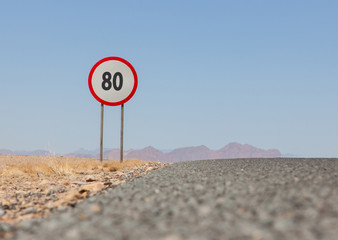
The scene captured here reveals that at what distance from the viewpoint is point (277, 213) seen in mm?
2699

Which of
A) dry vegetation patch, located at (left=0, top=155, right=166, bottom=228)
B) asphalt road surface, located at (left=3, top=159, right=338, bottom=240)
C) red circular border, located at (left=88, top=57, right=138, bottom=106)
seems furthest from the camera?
red circular border, located at (left=88, top=57, right=138, bottom=106)

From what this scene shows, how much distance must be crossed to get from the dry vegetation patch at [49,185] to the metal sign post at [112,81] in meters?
1.93

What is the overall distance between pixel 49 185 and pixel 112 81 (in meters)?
4.79

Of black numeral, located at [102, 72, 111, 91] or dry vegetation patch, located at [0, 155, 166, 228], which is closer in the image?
dry vegetation patch, located at [0, 155, 166, 228]

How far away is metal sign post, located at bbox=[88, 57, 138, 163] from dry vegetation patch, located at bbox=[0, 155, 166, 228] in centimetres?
193

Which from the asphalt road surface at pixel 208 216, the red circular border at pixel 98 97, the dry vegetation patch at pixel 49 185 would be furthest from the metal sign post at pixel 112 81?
the asphalt road surface at pixel 208 216

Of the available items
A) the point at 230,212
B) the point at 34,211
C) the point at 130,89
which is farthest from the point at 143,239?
the point at 130,89

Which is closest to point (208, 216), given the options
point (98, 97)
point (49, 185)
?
point (49, 185)

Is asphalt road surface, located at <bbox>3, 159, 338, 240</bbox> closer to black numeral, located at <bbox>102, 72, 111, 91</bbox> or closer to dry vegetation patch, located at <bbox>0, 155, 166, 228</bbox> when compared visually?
dry vegetation patch, located at <bbox>0, 155, 166, 228</bbox>

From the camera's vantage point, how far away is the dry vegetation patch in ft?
15.5

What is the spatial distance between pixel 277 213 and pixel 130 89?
8684mm

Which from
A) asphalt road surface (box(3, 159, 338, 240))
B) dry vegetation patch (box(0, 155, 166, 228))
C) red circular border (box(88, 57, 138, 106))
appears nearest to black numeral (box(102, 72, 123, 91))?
red circular border (box(88, 57, 138, 106))

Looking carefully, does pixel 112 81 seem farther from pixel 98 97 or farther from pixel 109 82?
pixel 98 97

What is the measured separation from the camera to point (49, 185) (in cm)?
704
